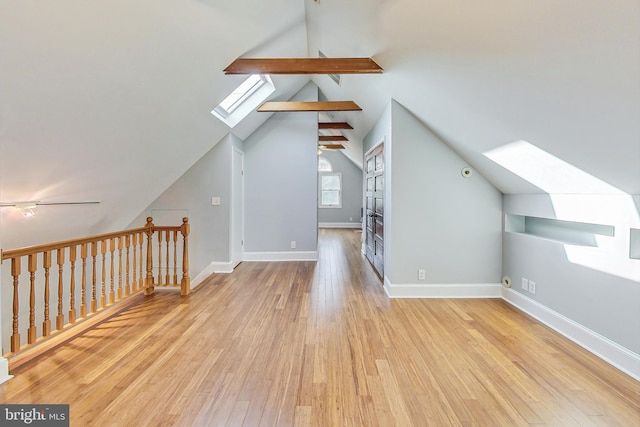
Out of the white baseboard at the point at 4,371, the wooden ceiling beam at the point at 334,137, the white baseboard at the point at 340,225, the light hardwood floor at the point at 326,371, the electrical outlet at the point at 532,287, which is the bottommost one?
the light hardwood floor at the point at 326,371

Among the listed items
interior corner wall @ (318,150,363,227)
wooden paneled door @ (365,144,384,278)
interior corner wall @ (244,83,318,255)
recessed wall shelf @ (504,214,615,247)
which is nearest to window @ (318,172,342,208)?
interior corner wall @ (318,150,363,227)

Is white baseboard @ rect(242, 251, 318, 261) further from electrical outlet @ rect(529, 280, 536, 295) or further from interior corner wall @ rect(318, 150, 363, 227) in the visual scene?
interior corner wall @ rect(318, 150, 363, 227)

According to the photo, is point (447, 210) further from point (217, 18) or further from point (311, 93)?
point (311, 93)

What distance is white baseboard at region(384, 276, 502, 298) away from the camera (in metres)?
3.51

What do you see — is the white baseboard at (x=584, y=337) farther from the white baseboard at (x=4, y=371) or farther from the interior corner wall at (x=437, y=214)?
the white baseboard at (x=4, y=371)

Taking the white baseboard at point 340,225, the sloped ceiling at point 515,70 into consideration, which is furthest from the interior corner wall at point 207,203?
the white baseboard at point 340,225

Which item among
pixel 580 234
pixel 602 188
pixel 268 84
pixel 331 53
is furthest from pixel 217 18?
pixel 580 234

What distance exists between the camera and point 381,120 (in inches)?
165

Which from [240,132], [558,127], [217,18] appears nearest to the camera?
[558,127]

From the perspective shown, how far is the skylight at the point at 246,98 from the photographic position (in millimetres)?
4480

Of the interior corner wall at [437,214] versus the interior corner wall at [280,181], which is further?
the interior corner wall at [280,181]

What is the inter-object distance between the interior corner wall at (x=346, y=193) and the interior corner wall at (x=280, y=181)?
5.27m

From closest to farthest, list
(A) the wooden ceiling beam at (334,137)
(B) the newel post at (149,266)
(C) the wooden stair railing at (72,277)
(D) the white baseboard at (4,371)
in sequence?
(D) the white baseboard at (4,371) → (C) the wooden stair railing at (72,277) → (B) the newel post at (149,266) → (A) the wooden ceiling beam at (334,137)

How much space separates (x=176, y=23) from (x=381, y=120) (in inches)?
107
